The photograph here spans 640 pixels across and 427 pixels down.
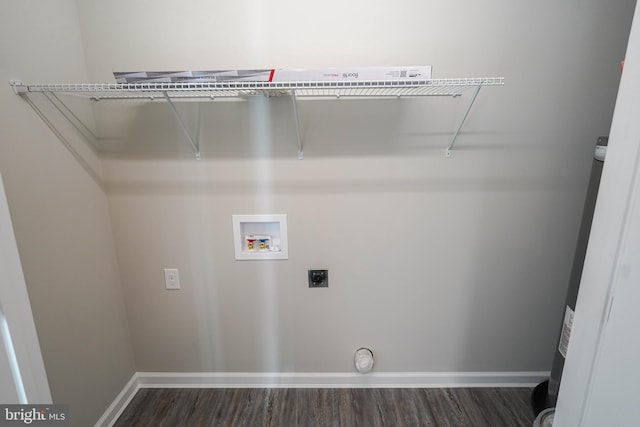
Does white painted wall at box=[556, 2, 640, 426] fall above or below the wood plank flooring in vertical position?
above

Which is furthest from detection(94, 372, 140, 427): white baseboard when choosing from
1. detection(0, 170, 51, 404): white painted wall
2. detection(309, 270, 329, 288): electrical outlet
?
detection(309, 270, 329, 288): electrical outlet

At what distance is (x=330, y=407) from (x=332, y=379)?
149mm

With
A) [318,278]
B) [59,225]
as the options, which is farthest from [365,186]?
[59,225]

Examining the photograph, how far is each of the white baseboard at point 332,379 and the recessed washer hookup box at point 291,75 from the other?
5.33 ft

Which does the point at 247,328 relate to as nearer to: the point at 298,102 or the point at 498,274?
the point at 298,102

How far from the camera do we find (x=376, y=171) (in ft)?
4.69

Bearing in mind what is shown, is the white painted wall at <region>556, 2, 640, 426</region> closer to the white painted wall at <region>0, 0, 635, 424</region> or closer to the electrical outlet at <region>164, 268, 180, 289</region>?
the white painted wall at <region>0, 0, 635, 424</region>

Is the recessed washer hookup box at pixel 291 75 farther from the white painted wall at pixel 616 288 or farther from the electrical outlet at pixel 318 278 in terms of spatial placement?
the electrical outlet at pixel 318 278

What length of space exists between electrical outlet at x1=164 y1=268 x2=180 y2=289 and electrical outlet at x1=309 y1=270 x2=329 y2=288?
754 millimetres

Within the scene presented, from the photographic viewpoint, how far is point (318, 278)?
155 centimetres

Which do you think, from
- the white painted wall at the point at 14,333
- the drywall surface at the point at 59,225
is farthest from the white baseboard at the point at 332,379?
the white painted wall at the point at 14,333

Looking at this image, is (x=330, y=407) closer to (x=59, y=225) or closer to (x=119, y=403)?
(x=119, y=403)

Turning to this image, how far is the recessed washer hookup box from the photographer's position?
1043mm

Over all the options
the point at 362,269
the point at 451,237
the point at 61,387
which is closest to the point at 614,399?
the point at 451,237
